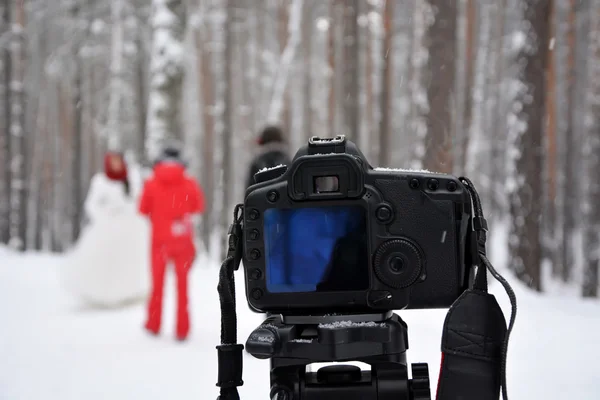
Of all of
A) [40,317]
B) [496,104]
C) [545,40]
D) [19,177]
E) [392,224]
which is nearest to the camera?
[392,224]

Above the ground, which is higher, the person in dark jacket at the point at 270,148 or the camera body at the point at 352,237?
the person in dark jacket at the point at 270,148

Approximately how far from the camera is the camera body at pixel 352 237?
1.70 meters

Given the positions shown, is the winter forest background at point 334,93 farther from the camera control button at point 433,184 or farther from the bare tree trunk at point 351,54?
the camera control button at point 433,184

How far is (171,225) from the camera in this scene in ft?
19.1

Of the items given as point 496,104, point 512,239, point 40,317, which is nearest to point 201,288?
point 40,317

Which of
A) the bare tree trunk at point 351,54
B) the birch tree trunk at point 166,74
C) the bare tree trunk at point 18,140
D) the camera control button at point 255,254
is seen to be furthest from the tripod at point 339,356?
the bare tree trunk at point 18,140

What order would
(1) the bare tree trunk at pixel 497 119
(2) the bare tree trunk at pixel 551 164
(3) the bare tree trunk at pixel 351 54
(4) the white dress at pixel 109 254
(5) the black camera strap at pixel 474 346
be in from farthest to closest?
1. (1) the bare tree trunk at pixel 497 119
2. (3) the bare tree trunk at pixel 351 54
3. (2) the bare tree trunk at pixel 551 164
4. (4) the white dress at pixel 109 254
5. (5) the black camera strap at pixel 474 346

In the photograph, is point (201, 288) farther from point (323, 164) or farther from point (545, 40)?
point (323, 164)

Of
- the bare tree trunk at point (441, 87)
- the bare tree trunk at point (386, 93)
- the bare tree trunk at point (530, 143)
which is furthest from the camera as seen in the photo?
the bare tree trunk at point (386, 93)

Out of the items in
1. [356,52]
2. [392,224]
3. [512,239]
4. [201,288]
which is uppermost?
[356,52]

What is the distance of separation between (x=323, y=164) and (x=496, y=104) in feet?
67.5

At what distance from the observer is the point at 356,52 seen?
43.9ft

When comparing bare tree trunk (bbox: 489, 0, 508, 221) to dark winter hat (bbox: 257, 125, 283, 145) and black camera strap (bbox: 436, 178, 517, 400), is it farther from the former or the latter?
black camera strap (bbox: 436, 178, 517, 400)

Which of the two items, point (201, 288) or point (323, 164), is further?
point (201, 288)
